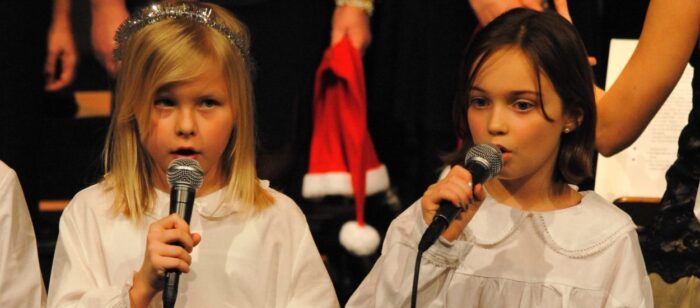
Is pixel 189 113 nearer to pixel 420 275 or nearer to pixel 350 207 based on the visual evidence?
pixel 420 275

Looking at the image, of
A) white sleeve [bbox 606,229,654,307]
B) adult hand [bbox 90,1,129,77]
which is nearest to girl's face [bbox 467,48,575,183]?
white sleeve [bbox 606,229,654,307]

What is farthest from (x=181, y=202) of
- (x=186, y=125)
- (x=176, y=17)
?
(x=176, y=17)

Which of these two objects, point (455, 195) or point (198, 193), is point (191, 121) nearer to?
point (198, 193)

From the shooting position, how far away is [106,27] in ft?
11.4

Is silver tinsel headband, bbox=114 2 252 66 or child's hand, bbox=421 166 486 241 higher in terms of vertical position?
silver tinsel headband, bbox=114 2 252 66

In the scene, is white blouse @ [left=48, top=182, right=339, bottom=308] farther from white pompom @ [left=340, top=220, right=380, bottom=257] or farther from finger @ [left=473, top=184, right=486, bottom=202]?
white pompom @ [left=340, top=220, right=380, bottom=257]

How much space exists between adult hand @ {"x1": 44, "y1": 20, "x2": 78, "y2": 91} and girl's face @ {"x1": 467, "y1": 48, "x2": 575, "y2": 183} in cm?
170

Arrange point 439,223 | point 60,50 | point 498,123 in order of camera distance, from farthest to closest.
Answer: point 60,50 → point 498,123 → point 439,223

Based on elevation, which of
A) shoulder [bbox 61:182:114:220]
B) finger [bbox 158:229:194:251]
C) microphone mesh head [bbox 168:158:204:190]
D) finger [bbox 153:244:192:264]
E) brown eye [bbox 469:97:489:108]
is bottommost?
shoulder [bbox 61:182:114:220]

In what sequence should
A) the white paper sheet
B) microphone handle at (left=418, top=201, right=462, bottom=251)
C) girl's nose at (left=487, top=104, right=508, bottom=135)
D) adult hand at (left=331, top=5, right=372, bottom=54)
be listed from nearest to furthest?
microphone handle at (left=418, top=201, right=462, bottom=251) → girl's nose at (left=487, top=104, right=508, bottom=135) → the white paper sheet → adult hand at (left=331, top=5, right=372, bottom=54)

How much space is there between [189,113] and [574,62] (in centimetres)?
71

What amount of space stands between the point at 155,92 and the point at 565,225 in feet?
2.60

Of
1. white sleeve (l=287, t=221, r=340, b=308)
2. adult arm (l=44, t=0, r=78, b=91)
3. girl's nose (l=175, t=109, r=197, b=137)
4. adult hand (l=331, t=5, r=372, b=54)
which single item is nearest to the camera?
girl's nose (l=175, t=109, r=197, b=137)

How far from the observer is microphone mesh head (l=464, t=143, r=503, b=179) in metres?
2.03
